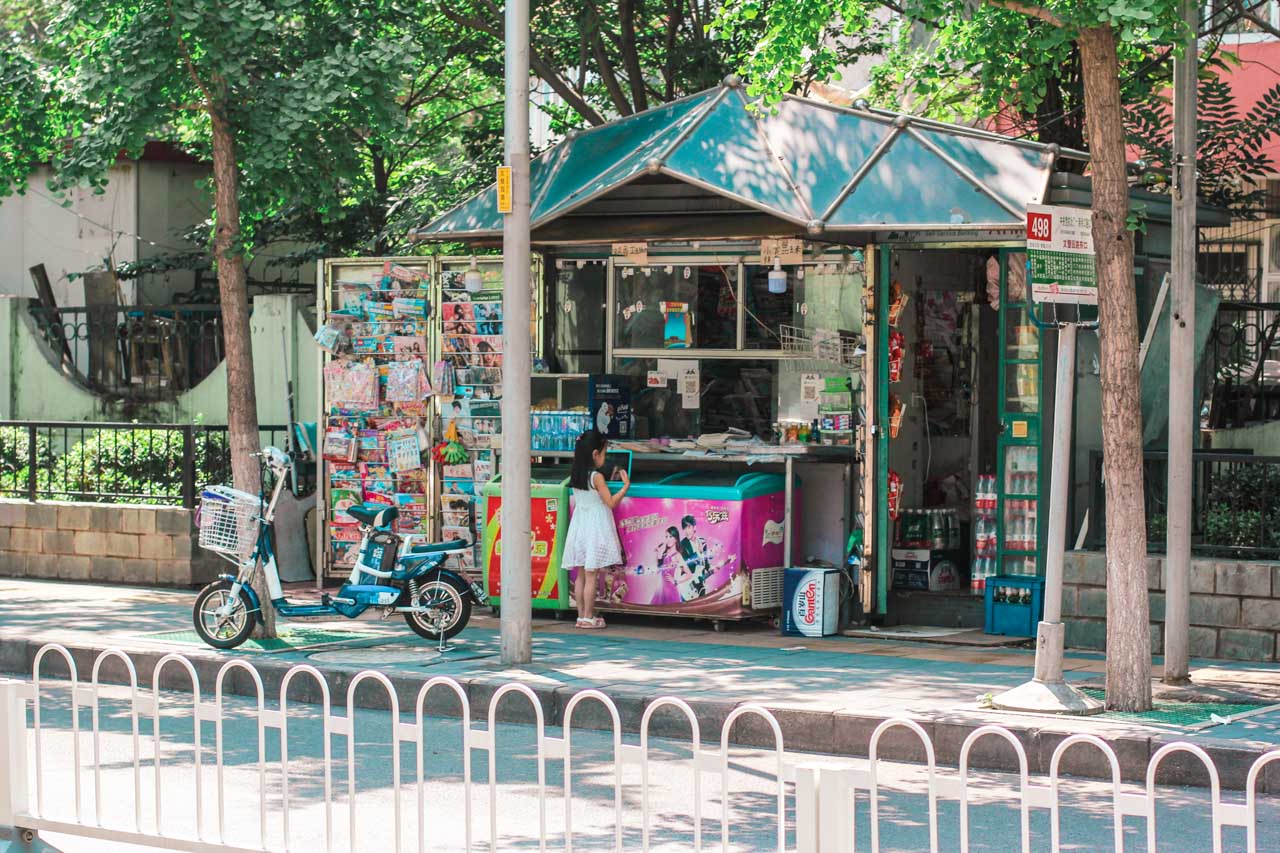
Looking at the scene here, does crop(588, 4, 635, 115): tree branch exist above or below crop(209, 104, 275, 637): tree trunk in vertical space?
above

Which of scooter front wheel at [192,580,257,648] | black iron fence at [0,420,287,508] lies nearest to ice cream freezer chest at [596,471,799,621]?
scooter front wheel at [192,580,257,648]

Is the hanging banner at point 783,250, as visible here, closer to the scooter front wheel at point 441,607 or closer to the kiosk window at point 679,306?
the kiosk window at point 679,306

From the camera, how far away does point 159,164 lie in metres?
21.0

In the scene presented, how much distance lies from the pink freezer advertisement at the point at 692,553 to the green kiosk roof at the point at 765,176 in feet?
6.91

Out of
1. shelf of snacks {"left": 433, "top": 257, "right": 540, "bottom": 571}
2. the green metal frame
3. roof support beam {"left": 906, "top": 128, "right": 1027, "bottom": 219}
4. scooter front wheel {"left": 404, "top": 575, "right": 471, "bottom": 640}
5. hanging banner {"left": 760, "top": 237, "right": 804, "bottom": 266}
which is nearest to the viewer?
roof support beam {"left": 906, "top": 128, "right": 1027, "bottom": 219}

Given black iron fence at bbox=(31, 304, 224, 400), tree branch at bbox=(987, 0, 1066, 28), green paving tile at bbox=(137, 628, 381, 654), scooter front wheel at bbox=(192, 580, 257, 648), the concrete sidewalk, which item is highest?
tree branch at bbox=(987, 0, 1066, 28)

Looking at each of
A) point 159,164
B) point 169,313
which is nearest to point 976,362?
point 169,313

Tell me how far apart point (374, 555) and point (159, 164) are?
10.5m

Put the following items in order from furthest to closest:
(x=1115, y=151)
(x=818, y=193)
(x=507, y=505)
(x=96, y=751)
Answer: (x=818, y=193)
(x=507, y=505)
(x=1115, y=151)
(x=96, y=751)

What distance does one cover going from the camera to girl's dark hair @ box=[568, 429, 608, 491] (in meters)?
12.6

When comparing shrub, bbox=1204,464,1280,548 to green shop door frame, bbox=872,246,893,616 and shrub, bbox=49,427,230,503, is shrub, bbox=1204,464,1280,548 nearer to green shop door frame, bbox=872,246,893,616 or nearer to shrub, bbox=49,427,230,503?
green shop door frame, bbox=872,246,893,616

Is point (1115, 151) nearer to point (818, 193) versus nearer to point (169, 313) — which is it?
point (818, 193)

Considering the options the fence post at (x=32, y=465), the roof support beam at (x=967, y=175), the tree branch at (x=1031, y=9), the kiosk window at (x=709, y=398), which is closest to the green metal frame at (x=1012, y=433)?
the roof support beam at (x=967, y=175)

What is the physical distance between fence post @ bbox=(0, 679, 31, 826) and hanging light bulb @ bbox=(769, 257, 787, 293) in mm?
7838
